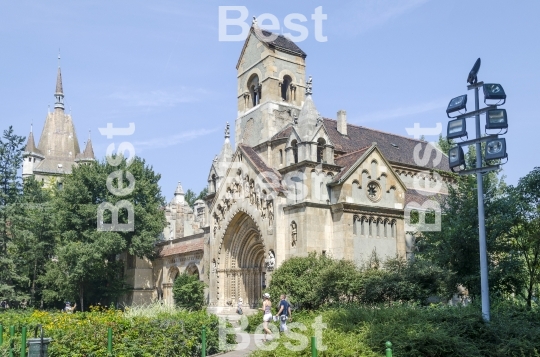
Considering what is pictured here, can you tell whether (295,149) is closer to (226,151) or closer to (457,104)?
(226,151)

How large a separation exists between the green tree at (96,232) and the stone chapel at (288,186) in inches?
130

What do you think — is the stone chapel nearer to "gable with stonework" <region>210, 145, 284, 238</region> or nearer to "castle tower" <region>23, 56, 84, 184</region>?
"gable with stonework" <region>210, 145, 284, 238</region>

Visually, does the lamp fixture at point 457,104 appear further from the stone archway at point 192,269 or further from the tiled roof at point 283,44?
the stone archway at point 192,269

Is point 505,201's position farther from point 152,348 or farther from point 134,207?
point 134,207

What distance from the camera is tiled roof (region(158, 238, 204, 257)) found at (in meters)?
42.0

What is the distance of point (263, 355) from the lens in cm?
1351

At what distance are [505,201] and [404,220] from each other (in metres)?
7.64

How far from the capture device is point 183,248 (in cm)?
4431

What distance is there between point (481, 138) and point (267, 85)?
880 inches

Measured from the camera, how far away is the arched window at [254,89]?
39.7 m

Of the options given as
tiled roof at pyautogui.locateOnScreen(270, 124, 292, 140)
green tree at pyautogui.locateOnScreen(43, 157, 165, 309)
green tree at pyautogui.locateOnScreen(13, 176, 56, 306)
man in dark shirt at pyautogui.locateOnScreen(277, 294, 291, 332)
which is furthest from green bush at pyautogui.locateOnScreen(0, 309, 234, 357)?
green tree at pyautogui.locateOnScreen(13, 176, 56, 306)

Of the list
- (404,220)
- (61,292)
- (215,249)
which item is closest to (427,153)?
(404,220)

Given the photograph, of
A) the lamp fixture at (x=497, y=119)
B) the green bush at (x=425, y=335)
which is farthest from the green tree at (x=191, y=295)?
the lamp fixture at (x=497, y=119)

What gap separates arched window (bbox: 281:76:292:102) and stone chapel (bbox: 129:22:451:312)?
7 cm
